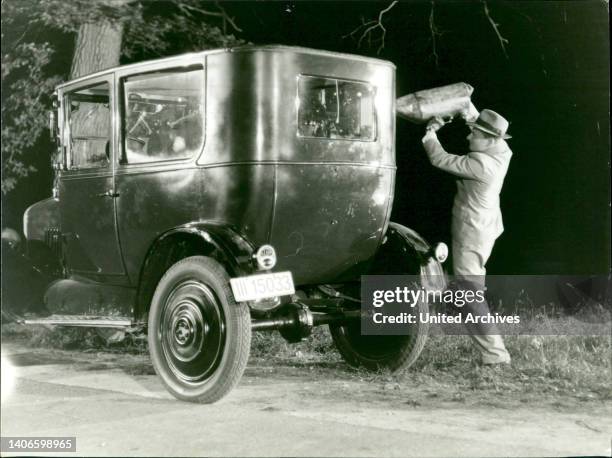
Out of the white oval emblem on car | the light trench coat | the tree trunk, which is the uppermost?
the tree trunk

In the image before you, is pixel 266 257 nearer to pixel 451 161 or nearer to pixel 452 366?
pixel 451 161

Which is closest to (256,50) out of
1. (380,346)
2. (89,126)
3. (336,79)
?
(336,79)

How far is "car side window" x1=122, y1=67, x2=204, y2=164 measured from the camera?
462 centimetres

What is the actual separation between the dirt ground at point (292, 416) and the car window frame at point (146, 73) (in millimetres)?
1436

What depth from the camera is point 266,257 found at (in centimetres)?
434

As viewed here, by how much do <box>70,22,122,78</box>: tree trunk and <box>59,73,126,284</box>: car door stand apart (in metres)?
0.16

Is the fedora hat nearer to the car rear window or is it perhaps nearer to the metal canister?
the metal canister

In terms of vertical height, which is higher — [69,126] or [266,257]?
[69,126]

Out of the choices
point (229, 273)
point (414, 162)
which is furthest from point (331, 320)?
point (414, 162)

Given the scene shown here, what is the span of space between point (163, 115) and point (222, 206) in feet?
2.49

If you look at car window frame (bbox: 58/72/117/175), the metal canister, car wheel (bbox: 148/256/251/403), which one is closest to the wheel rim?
car wheel (bbox: 148/256/251/403)

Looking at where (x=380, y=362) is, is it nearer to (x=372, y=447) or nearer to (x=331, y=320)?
(x=331, y=320)

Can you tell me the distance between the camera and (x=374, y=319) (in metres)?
5.29

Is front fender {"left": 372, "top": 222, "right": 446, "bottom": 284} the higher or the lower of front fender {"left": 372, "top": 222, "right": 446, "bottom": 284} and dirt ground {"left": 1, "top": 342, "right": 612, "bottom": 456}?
the higher
